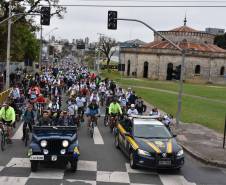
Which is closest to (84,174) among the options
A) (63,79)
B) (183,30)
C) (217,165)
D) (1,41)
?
(217,165)

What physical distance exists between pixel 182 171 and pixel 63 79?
95.5 feet

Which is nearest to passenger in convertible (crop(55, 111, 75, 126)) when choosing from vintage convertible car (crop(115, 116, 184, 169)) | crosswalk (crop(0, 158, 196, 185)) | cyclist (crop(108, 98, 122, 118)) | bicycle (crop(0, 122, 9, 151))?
bicycle (crop(0, 122, 9, 151))

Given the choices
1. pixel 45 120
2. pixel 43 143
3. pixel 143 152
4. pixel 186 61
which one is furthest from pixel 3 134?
pixel 186 61

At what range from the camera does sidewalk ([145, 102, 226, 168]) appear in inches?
666

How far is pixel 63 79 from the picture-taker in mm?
43125

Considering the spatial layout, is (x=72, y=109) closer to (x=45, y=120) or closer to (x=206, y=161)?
(x=45, y=120)

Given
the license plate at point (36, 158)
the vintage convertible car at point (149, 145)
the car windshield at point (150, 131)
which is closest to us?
the license plate at point (36, 158)

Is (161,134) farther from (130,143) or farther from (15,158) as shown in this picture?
(15,158)

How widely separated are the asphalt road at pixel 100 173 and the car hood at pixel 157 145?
742 millimetres

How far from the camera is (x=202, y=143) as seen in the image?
20234 mm

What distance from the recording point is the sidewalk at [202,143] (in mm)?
16906

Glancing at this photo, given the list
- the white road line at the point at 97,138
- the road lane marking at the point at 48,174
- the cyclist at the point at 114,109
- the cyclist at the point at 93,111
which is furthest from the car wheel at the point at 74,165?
the cyclist at the point at 114,109

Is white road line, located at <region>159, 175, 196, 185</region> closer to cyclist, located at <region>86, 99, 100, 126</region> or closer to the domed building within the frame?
cyclist, located at <region>86, 99, 100, 126</region>

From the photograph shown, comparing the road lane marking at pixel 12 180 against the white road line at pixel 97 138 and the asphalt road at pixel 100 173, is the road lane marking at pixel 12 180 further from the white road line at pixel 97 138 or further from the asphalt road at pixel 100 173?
the white road line at pixel 97 138
